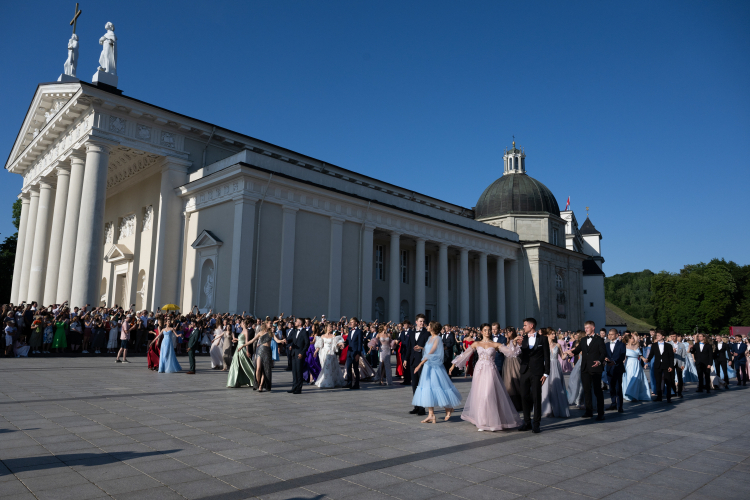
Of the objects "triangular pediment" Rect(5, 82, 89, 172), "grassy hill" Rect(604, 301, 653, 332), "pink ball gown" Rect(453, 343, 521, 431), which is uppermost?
"triangular pediment" Rect(5, 82, 89, 172)

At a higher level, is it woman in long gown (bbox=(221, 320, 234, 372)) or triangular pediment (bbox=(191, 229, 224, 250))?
triangular pediment (bbox=(191, 229, 224, 250))

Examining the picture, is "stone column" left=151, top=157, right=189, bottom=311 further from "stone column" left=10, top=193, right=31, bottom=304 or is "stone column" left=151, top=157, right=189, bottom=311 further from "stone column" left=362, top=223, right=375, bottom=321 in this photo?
"stone column" left=10, top=193, right=31, bottom=304

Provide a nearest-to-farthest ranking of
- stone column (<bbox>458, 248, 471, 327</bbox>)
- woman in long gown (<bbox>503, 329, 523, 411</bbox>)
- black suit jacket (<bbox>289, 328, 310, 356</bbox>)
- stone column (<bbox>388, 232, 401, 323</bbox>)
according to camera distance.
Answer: woman in long gown (<bbox>503, 329, 523, 411</bbox>) < black suit jacket (<bbox>289, 328, 310, 356</bbox>) < stone column (<bbox>388, 232, 401, 323</bbox>) < stone column (<bbox>458, 248, 471, 327</bbox>)

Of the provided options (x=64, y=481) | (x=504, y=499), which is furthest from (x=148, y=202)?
(x=504, y=499)

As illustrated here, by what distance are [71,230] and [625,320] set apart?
90105mm

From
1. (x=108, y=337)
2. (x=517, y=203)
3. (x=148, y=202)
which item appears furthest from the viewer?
(x=517, y=203)

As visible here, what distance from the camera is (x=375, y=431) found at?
762cm

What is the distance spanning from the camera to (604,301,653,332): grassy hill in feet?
277

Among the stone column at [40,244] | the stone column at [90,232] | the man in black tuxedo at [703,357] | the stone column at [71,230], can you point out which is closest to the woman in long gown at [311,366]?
the man in black tuxedo at [703,357]

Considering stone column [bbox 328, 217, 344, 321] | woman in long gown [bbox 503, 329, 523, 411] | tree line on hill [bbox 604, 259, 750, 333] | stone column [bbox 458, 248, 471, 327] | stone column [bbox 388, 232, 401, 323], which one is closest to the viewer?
woman in long gown [bbox 503, 329, 523, 411]

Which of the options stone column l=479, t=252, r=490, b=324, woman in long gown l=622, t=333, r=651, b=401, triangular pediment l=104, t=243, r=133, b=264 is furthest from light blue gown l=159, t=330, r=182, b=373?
stone column l=479, t=252, r=490, b=324

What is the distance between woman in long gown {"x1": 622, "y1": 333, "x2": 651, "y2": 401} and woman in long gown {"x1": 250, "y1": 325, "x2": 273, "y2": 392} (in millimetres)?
8837

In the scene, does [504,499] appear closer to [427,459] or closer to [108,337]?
[427,459]

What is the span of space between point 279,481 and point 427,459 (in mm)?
1927
